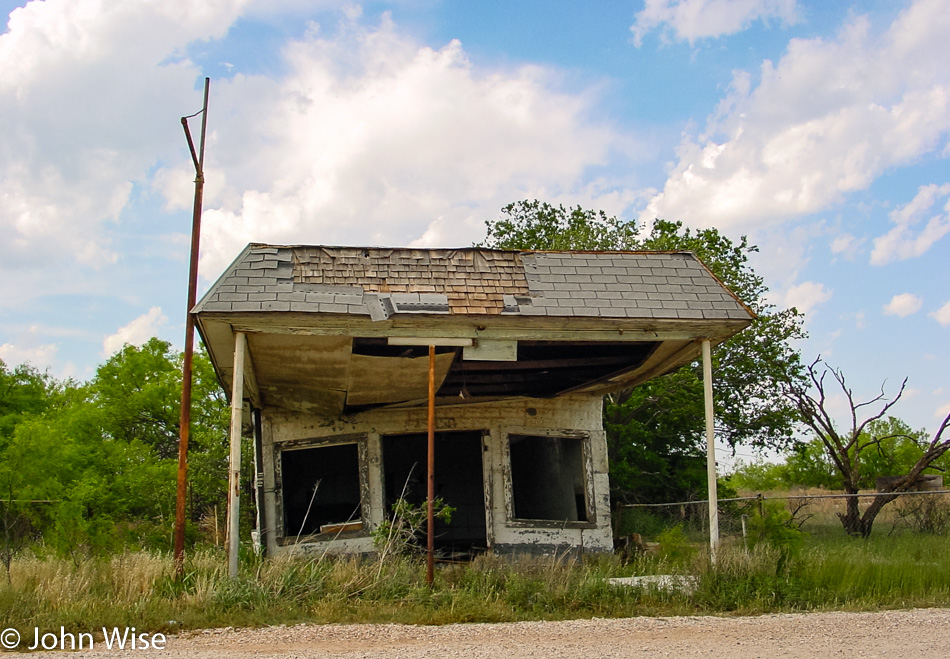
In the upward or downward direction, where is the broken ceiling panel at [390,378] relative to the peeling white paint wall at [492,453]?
upward

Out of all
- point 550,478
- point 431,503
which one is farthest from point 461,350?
point 550,478

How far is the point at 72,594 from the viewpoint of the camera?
813cm

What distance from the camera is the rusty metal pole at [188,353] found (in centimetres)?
904

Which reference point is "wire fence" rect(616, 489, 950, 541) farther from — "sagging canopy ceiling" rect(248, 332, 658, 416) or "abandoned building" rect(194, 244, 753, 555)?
"sagging canopy ceiling" rect(248, 332, 658, 416)

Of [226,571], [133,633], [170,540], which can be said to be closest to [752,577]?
[226,571]

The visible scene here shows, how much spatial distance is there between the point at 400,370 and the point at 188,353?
249 centimetres

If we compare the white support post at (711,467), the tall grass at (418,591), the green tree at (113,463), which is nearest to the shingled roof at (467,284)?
the white support post at (711,467)

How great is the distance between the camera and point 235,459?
29.1ft

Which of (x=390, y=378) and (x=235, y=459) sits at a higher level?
(x=390, y=378)

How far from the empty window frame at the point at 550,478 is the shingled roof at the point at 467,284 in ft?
12.6

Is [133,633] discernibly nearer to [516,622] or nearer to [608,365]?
[516,622]

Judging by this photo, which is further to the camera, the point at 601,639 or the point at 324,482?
the point at 324,482

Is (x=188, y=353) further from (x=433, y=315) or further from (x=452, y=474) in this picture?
(x=452, y=474)

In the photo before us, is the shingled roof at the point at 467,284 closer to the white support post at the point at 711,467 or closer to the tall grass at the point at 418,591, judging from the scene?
the white support post at the point at 711,467
